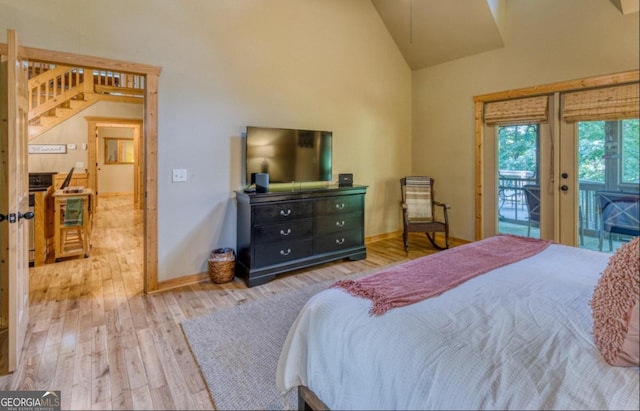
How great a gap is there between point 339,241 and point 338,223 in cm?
22

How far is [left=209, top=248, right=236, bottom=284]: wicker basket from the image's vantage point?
3307 mm

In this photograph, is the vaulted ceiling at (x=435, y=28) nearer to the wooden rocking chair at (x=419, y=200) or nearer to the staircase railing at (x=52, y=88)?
the wooden rocking chair at (x=419, y=200)

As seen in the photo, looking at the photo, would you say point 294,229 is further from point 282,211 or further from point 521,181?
point 521,181

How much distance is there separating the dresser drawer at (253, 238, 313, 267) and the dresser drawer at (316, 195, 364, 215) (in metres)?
0.39

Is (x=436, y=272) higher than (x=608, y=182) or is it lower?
lower

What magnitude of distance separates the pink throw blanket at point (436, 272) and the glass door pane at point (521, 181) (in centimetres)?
19

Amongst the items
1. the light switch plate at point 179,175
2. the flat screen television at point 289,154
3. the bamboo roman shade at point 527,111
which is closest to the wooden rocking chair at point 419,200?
the flat screen television at point 289,154

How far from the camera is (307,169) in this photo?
3939 millimetres

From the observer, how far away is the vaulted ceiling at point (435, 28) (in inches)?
145

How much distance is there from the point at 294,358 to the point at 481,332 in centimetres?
73

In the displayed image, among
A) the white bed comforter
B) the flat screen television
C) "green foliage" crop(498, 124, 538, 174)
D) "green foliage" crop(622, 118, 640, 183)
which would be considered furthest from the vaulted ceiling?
"green foliage" crop(622, 118, 640, 183)

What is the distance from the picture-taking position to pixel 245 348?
2.15 metres

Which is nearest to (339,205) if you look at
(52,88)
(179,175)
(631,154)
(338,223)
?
(338,223)

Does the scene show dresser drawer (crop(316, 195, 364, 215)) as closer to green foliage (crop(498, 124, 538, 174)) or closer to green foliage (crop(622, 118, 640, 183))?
green foliage (crop(498, 124, 538, 174))
